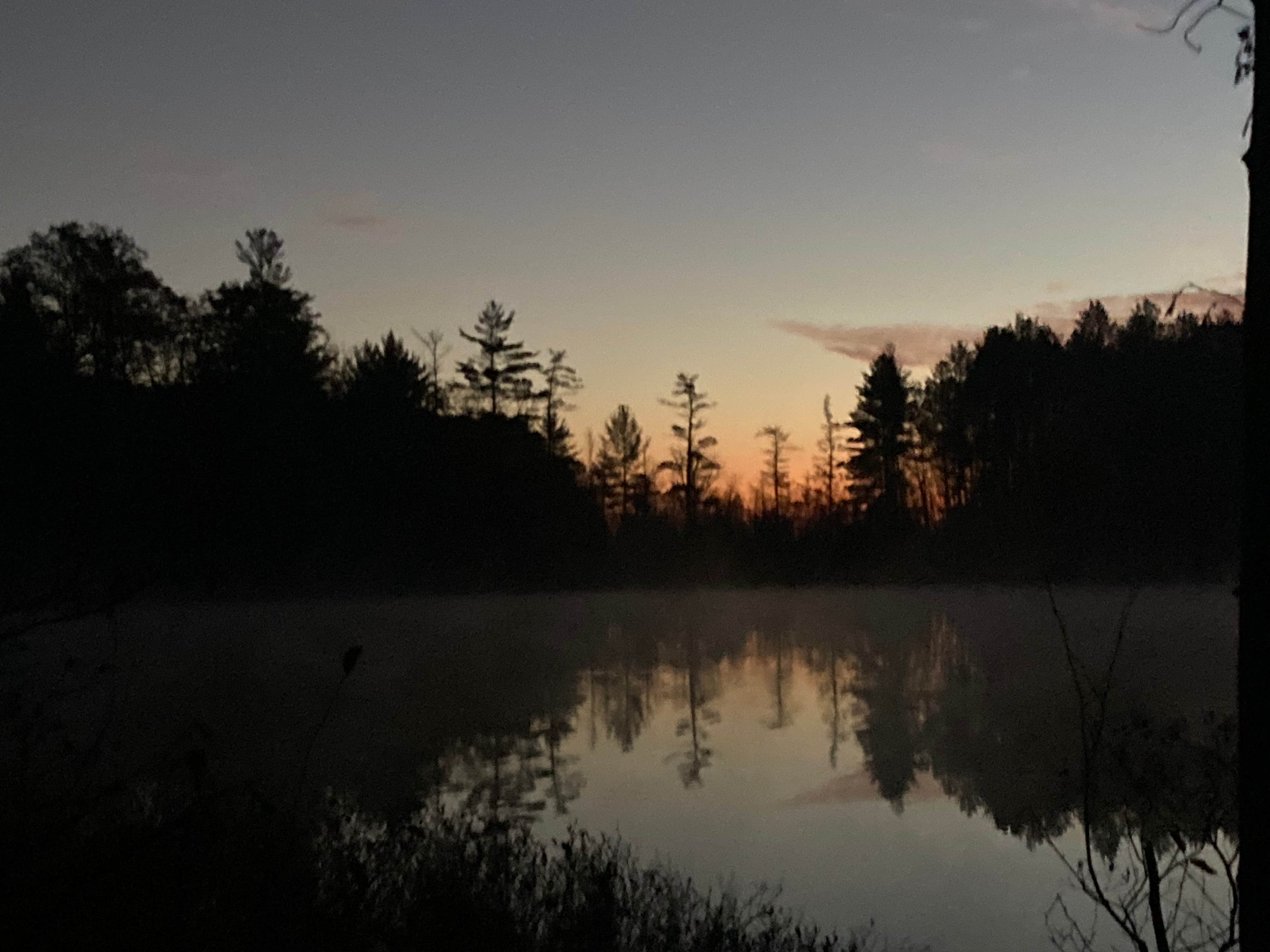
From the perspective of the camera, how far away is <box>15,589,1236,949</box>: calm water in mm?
9891

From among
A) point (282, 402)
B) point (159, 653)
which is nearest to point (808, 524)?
point (282, 402)

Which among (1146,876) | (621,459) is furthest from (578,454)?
(1146,876)

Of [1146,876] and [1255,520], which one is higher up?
[1255,520]

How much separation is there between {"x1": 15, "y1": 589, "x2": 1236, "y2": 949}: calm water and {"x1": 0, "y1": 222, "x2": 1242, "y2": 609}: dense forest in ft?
18.2

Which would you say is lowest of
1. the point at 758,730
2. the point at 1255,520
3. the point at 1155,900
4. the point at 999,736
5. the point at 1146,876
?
the point at 758,730

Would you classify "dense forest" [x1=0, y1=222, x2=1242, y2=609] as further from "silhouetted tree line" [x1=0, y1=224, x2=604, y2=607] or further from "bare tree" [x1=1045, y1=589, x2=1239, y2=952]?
"bare tree" [x1=1045, y1=589, x2=1239, y2=952]

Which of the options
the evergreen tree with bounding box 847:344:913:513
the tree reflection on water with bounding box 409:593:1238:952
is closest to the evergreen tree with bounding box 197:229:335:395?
the tree reflection on water with bounding box 409:593:1238:952

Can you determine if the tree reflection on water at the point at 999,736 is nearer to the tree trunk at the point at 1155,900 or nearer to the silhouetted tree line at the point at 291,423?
the tree trunk at the point at 1155,900

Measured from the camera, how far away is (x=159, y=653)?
26.1m

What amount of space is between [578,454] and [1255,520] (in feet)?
171

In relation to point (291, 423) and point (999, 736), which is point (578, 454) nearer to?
point (291, 423)

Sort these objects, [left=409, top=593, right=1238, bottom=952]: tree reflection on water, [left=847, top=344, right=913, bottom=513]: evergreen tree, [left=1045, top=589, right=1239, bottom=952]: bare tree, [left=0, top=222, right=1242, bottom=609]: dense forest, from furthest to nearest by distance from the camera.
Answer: [left=847, top=344, right=913, bottom=513]: evergreen tree, [left=0, top=222, right=1242, bottom=609]: dense forest, [left=409, top=593, right=1238, bottom=952]: tree reflection on water, [left=1045, top=589, right=1239, bottom=952]: bare tree

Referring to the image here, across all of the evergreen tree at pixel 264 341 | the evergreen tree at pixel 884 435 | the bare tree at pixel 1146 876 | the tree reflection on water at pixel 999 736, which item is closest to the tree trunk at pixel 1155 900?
the tree reflection on water at pixel 999 736

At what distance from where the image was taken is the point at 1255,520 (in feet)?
11.9
